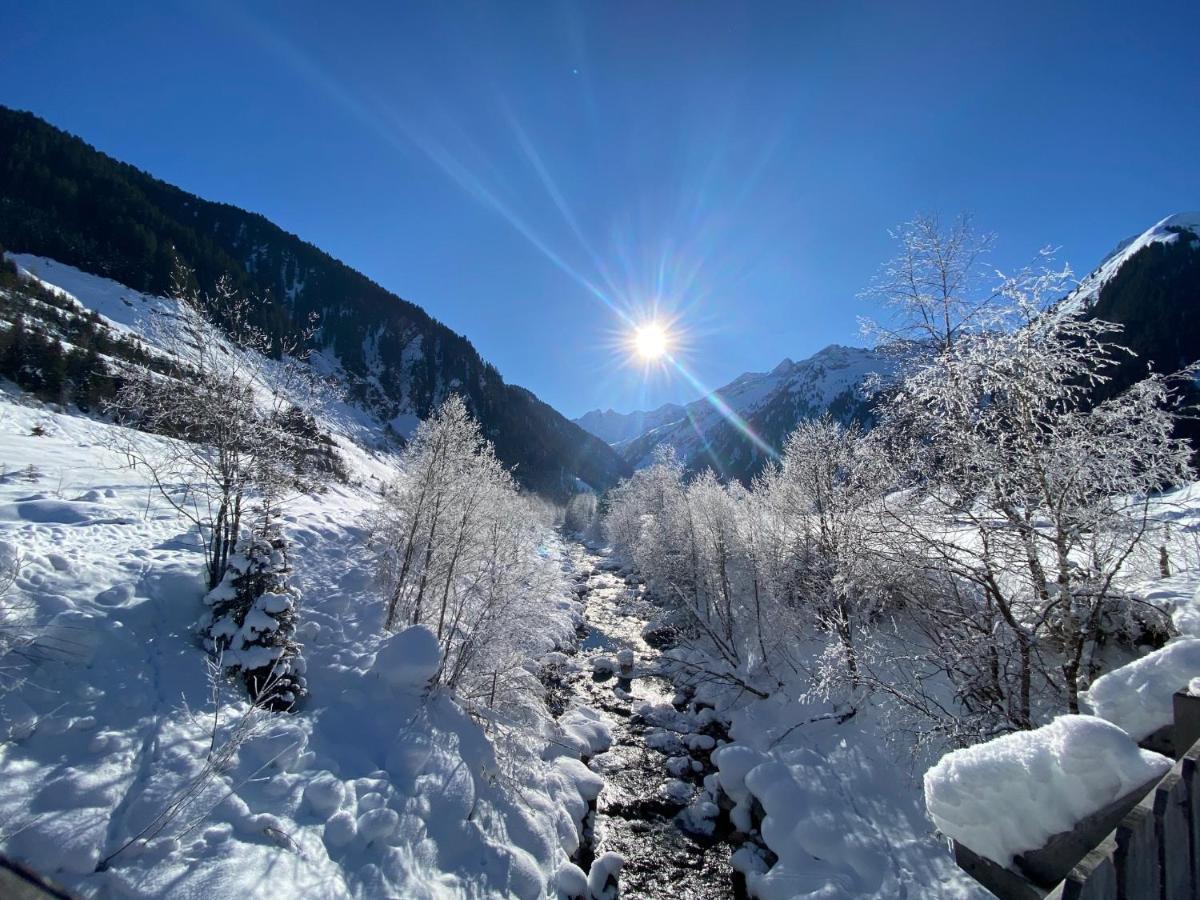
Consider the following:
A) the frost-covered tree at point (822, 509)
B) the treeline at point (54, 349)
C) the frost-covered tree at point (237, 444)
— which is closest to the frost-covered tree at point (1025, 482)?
the frost-covered tree at point (822, 509)

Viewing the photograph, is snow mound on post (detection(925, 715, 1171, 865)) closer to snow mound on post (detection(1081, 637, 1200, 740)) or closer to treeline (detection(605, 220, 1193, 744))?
snow mound on post (detection(1081, 637, 1200, 740))

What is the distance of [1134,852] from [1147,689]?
249 centimetres

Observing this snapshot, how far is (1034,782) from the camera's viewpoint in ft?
8.88

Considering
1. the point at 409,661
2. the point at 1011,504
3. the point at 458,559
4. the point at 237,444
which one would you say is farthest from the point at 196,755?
the point at 1011,504

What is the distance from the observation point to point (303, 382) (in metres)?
13.2

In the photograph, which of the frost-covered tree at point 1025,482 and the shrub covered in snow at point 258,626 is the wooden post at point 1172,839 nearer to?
the frost-covered tree at point 1025,482

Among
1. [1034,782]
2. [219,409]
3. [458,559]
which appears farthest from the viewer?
[458,559]

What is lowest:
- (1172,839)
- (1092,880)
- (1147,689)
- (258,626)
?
(258,626)

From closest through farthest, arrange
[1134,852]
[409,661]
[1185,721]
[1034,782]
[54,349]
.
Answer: [1134,852]
[1034,782]
[1185,721]
[409,661]
[54,349]

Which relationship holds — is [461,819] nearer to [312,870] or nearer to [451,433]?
[312,870]

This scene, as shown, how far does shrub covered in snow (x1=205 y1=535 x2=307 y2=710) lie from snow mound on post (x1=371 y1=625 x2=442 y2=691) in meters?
1.80

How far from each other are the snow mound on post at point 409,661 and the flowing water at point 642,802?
17.5 ft

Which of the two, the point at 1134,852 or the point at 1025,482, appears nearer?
the point at 1134,852

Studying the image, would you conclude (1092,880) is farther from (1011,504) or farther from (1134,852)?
(1011,504)
